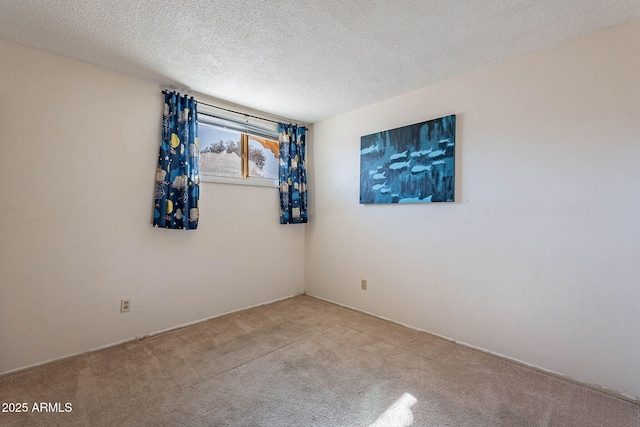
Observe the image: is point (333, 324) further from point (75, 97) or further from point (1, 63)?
point (1, 63)

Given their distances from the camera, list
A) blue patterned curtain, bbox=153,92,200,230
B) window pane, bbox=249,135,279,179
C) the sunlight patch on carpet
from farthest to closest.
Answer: window pane, bbox=249,135,279,179, blue patterned curtain, bbox=153,92,200,230, the sunlight patch on carpet

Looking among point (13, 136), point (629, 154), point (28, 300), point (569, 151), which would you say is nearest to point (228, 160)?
point (13, 136)

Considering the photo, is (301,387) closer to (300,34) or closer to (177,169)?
(177,169)

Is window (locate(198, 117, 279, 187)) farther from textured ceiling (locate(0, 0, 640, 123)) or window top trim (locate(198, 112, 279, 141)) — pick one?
textured ceiling (locate(0, 0, 640, 123))

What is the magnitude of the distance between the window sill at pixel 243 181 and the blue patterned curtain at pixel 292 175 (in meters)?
0.14

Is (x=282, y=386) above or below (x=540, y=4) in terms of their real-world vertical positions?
below

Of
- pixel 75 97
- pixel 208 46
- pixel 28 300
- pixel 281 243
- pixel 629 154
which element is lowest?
pixel 28 300

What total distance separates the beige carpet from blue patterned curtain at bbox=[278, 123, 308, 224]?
1.52m

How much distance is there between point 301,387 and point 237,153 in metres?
2.45

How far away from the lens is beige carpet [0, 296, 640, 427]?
156 centimetres

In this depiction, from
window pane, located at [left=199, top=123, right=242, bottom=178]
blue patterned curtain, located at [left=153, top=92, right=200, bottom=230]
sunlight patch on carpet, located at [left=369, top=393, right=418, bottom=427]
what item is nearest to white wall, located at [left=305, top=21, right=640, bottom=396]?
sunlight patch on carpet, located at [left=369, top=393, right=418, bottom=427]

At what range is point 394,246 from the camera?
291cm

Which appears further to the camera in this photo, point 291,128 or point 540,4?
point 291,128

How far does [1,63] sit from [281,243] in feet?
9.15
